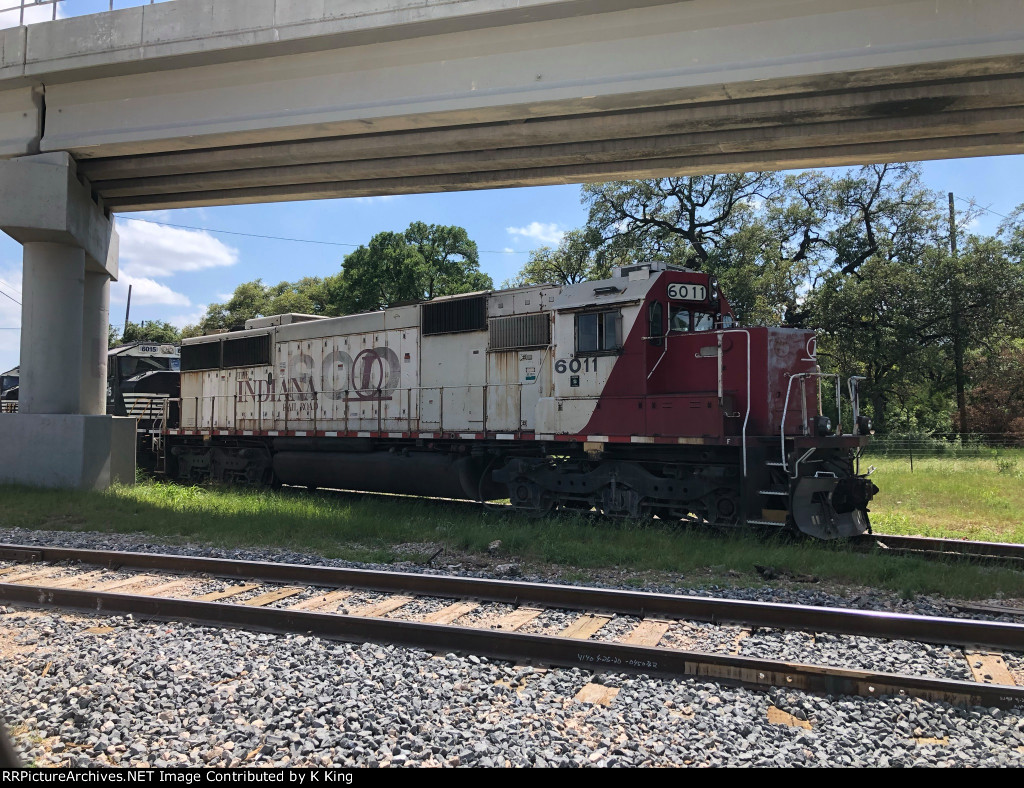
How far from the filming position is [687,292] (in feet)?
32.4

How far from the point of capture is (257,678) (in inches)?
162

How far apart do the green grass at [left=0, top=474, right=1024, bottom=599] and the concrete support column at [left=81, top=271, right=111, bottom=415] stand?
251cm

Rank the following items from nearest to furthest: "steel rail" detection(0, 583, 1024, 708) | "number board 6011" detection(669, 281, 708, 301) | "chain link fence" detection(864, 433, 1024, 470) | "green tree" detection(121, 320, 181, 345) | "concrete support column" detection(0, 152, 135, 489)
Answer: "steel rail" detection(0, 583, 1024, 708), "number board 6011" detection(669, 281, 708, 301), "concrete support column" detection(0, 152, 135, 489), "chain link fence" detection(864, 433, 1024, 470), "green tree" detection(121, 320, 181, 345)

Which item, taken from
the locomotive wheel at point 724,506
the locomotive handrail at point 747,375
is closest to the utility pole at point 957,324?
the locomotive handrail at point 747,375

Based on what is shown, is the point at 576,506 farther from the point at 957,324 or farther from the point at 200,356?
the point at 957,324

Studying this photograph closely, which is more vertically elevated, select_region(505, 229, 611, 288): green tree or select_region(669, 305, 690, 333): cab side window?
select_region(505, 229, 611, 288): green tree

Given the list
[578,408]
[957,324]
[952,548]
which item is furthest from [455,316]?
[957,324]

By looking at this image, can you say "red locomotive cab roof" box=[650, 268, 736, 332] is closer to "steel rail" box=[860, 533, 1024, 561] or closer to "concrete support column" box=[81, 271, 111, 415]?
"steel rail" box=[860, 533, 1024, 561]

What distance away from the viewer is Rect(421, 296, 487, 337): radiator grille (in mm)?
11938

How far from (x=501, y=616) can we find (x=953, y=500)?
12239 millimetres

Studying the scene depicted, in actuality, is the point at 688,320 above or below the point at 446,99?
below

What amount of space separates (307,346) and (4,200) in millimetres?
5932

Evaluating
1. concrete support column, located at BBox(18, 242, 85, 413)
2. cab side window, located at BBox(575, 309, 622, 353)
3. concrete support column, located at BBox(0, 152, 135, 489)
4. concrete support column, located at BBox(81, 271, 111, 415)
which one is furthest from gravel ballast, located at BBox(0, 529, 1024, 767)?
concrete support column, located at BBox(81, 271, 111, 415)

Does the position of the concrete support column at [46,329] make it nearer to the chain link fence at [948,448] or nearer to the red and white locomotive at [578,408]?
the red and white locomotive at [578,408]
